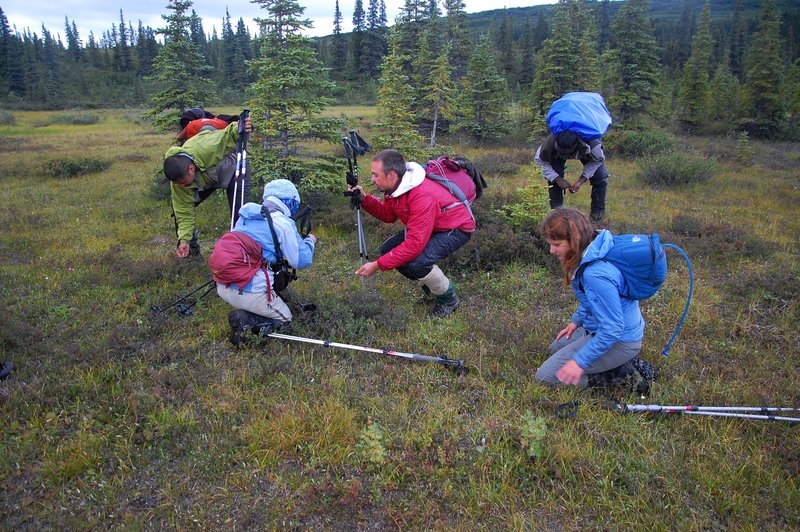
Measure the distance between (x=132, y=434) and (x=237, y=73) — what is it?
6700 centimetres

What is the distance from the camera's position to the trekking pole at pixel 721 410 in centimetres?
384

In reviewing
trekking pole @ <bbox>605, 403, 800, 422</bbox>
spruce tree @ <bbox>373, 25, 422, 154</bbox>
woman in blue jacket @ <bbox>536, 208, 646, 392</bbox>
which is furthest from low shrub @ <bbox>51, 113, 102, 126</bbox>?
trekking pole @ <bbox>605, 403, 800, 422</bbox>

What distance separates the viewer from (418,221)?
533 cm

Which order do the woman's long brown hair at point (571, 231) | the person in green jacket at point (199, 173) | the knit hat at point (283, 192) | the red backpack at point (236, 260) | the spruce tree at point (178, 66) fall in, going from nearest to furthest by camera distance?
1. the woman's long brown hair at point (571, 231)
2. the red backpack at point (236, 260)
3. the knit hat at point (283, 192)
4. the person in green jacket at point (199, 173)
5. the spruce tree at point (178, 66)

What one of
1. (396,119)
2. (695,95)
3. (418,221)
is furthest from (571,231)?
(695,95)

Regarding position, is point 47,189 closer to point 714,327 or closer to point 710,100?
point 714,327

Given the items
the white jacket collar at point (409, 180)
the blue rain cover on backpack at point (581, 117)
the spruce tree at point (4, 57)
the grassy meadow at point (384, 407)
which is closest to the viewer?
the grassy meadow at point (384, 407)

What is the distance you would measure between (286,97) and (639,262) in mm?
8139

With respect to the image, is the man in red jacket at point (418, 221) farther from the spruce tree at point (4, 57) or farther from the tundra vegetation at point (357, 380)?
the spruce tree at point (4, 57)

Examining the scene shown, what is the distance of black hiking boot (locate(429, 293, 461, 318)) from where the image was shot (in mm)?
5879

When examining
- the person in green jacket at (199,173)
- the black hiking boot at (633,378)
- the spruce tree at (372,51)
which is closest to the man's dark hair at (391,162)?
the person in green jacket at (199,173)

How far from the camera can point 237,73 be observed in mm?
62312

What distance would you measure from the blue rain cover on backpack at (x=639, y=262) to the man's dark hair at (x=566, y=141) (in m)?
3.55

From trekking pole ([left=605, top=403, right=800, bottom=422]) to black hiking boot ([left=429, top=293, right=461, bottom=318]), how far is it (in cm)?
228
